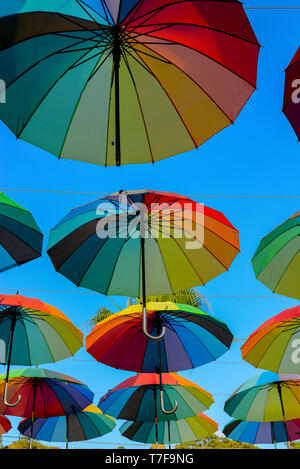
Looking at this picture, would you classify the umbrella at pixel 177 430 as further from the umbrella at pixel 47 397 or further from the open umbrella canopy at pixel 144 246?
the open umbrella canopy at pixel 144 246

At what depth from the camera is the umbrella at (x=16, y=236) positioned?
509 centimetres

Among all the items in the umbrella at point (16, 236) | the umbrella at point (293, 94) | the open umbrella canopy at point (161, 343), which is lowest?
the open umbrella canopy at point (161, 343)

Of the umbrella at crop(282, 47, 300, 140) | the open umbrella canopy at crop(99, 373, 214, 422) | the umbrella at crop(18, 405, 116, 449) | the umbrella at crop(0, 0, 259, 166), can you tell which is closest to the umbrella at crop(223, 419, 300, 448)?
the open umbrella canopy at crop(99, 373, 214, 422)

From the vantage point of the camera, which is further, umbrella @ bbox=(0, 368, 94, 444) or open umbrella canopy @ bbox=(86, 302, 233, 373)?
umbrella @ bbox=(0, 368, 94, 444)

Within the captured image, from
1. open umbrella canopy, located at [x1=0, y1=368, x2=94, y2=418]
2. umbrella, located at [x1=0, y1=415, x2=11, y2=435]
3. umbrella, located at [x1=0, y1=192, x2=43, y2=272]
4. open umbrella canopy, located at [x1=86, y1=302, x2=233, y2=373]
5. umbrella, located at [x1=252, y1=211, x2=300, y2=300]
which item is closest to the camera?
umbrella, located at [x1=0, y1=192, x2=43, y2=272]

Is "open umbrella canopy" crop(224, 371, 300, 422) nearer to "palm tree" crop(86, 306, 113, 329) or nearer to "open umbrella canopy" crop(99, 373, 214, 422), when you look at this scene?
"open umbrella canopy" crop(99, 373, 214, 422)

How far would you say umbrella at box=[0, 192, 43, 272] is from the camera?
509cm

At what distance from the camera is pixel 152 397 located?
7.65 m

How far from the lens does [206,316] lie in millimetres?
5770

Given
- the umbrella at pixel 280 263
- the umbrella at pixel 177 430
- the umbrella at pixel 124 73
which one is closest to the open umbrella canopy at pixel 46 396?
the umbrella at pixel 177 430

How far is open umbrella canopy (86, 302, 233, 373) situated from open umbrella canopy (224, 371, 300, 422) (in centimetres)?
132

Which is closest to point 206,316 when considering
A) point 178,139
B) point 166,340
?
point 166,340

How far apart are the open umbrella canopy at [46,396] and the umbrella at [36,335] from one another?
1014mm
